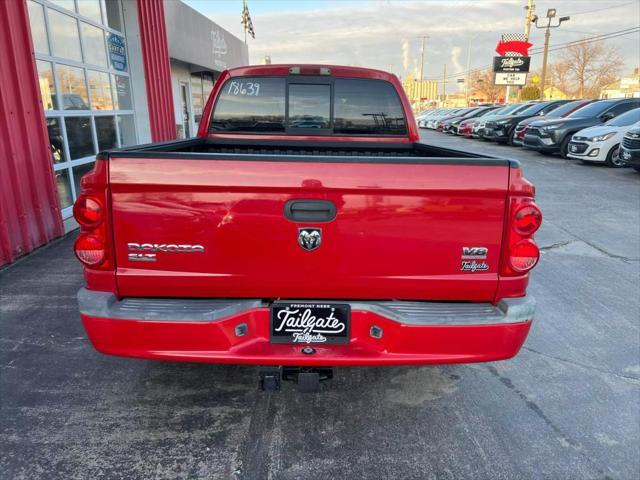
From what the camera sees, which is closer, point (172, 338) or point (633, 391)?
point (172, 338)

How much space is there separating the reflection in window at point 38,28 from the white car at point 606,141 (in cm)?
1283

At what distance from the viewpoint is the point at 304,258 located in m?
2.27

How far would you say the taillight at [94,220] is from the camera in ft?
7.25

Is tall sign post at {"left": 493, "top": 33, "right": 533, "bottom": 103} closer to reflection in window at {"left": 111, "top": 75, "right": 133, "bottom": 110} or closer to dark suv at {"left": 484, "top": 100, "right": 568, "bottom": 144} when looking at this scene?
dark suv at {"left": 484, "top": 100, "right": 568, "bottom": 144}

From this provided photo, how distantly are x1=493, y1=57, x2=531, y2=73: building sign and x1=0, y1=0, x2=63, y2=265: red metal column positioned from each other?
42.3 m

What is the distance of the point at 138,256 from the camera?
229 centimetres

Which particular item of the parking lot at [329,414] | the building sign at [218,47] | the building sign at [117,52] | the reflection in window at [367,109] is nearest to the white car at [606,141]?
the parking lot at [329,414]

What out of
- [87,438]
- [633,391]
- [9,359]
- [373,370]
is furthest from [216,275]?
[633,391]

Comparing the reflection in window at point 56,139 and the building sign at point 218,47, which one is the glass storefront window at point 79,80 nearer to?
the reflection in window at point 56,139

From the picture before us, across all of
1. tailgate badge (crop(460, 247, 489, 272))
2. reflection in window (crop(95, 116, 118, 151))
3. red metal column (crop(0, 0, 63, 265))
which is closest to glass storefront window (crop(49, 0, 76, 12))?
red metal column (crop(0, 0, 63, 265))

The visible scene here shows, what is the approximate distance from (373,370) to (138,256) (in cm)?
185

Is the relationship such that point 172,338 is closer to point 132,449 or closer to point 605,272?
point 132,449

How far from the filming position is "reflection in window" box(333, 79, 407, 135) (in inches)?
161

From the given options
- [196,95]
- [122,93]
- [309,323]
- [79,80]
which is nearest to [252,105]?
[309,323]
